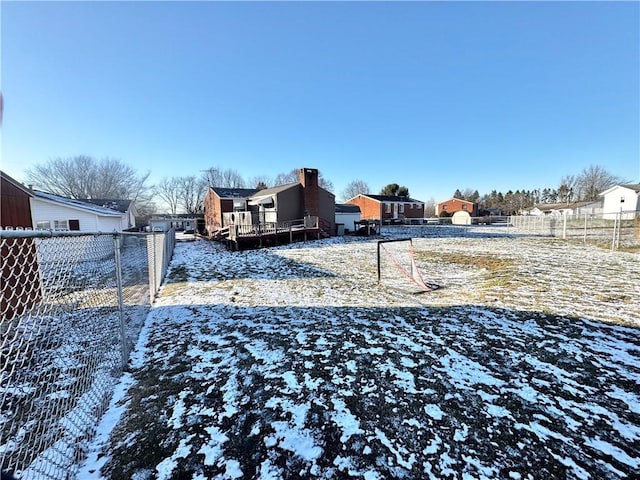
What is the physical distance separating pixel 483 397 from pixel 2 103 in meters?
4.03

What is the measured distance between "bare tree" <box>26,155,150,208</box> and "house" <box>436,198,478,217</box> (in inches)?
2381

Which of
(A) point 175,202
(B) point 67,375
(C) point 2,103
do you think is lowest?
(B) point 67,375

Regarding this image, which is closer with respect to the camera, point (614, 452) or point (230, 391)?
point (614, 452)

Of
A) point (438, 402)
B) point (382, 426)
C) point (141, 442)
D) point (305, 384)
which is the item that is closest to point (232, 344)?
point (305, 384)

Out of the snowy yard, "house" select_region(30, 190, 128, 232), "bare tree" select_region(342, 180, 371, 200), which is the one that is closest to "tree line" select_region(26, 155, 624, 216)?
"bare tree" select_region(342, 180, 371, 200)

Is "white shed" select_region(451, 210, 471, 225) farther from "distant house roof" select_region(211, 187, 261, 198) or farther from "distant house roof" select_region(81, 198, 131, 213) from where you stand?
"distant house roof" select_region(81, 198, 131, 213)

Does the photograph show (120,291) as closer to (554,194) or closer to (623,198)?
(623,198)

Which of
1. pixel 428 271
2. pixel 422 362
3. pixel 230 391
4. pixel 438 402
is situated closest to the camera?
pixel 438 402

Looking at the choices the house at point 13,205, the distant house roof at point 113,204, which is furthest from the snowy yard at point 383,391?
the distant house roof at point 113,204

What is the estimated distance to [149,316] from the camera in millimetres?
5551

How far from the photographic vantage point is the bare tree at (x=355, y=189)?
6844 cm

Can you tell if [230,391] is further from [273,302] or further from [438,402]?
[273,302]

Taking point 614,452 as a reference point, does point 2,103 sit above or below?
above

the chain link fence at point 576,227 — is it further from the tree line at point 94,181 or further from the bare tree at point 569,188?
the bare tree at point 569,188
